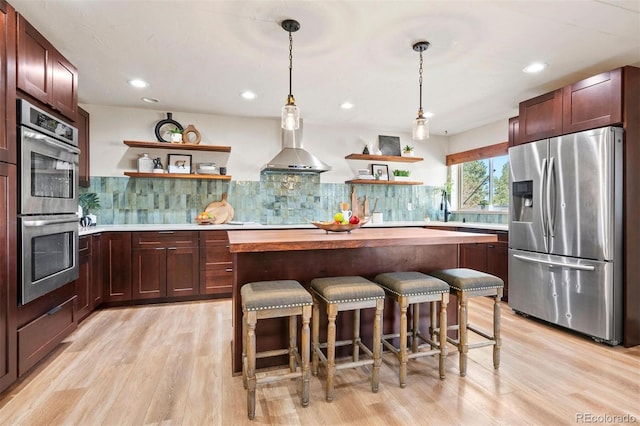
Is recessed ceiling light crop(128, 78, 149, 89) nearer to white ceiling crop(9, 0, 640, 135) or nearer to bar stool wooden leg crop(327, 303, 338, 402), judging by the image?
white ceiling crop(9, 0, 640, 135)

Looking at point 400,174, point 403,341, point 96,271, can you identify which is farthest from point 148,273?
point 400,174

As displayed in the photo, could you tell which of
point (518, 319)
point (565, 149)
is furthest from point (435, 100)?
point (518, 319)

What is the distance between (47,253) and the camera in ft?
7.54

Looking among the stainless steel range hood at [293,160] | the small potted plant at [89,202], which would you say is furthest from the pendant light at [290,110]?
the small potted plant at [89,202]

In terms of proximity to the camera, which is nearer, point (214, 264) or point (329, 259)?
point (329, 259)

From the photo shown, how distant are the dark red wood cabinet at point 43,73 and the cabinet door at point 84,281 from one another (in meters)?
1.13

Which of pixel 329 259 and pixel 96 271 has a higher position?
pixel 329 259

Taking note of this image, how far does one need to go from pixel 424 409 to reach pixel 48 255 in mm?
2618

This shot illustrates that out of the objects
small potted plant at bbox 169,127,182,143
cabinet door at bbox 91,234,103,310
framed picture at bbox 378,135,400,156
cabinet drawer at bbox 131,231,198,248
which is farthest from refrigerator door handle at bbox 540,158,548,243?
cabinet door at bbox 91,234,103,310

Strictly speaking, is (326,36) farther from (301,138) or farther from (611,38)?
(301,138)

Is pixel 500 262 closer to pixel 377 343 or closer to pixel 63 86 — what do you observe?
pixel 377 343

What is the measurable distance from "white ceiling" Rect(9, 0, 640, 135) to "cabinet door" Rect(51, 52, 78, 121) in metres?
0.18

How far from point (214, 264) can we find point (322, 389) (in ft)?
7.63

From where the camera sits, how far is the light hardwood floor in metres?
1.77
